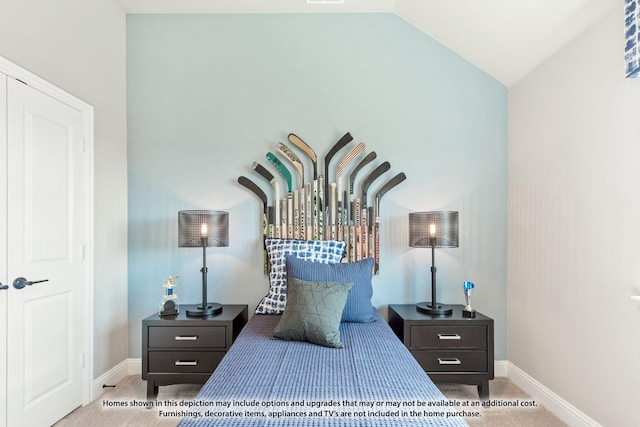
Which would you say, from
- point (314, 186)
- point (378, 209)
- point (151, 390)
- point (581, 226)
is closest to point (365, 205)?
point (378, 209)

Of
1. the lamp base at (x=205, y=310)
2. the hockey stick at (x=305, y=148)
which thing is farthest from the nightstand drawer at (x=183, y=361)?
the hockey stick at (x=305, y=148)

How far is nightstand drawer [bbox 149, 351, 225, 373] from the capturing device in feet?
7.86

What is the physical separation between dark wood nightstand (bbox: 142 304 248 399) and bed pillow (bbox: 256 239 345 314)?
1.01 ft

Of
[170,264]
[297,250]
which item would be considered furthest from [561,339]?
[170,264]

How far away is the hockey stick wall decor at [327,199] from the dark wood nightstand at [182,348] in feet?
2.25

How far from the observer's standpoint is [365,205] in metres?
2.93

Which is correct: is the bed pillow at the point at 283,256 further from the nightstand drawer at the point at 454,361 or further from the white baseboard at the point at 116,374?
the white baseboard at the point at 116,374

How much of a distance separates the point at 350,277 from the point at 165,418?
1.52m

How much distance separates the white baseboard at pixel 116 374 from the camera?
2568 millimetres

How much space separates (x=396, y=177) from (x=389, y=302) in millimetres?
1043

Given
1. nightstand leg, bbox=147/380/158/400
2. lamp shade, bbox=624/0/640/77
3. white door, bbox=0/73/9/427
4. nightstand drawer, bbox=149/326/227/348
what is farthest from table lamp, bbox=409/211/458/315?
white door, bbox=0/73/9/427

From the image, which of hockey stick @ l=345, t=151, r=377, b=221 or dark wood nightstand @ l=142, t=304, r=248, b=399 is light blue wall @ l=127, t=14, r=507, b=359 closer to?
hockey stick @ l=345, t=151, r=377, b=221

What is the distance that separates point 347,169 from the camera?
296 cm

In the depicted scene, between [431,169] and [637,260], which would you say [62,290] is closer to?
[431,169]
